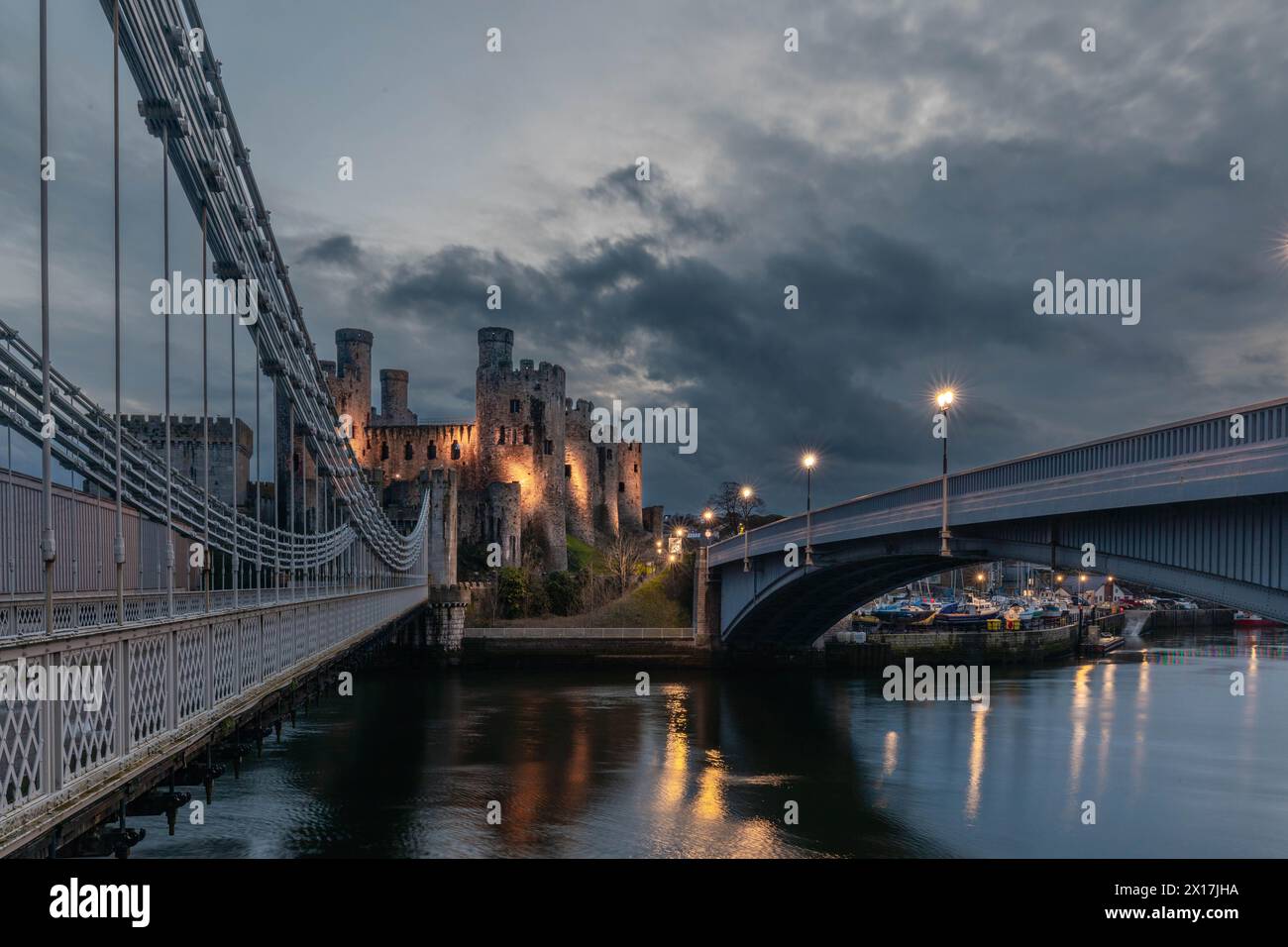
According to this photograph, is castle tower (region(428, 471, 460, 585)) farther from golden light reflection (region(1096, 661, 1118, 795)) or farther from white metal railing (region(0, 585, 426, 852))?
white metal railing (region(0, 585, 426, 852))

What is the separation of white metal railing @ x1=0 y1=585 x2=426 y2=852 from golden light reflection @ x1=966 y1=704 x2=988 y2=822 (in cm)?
1546

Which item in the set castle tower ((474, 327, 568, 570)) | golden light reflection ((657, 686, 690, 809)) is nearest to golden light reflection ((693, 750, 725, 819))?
golden light reflection ((657, 686, 690, 809))

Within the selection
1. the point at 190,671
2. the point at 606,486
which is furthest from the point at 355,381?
the point at 190,671

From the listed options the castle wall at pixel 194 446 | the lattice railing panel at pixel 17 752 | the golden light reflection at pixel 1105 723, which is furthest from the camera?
the castle wall at pixel 194 446

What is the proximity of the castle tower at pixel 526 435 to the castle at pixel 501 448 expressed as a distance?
0.22ft

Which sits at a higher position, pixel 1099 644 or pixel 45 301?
pixel 45 301

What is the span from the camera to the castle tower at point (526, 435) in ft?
236

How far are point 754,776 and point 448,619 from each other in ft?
79.3

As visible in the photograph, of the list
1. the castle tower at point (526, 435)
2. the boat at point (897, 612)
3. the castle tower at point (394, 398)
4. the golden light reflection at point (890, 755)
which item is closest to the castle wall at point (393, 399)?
the castle tower at point (394, 398)

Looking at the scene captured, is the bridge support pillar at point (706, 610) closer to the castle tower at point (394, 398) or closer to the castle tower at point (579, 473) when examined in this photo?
the castle tower at point (579, 473)

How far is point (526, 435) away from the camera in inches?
2862

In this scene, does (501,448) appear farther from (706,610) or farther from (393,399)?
(706,610)

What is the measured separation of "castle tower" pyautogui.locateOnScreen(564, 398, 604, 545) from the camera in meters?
78.4
